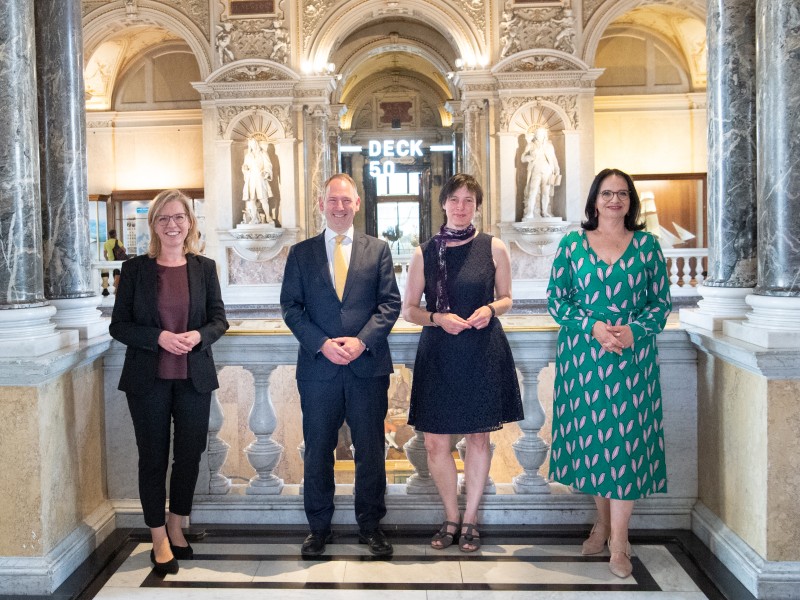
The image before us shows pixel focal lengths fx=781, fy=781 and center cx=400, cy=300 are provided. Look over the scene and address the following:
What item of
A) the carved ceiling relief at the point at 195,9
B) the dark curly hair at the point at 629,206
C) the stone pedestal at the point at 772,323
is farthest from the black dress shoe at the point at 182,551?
the carved ceiling relief at the point at 195,9

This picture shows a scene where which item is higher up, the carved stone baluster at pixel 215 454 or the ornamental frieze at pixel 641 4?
the ornamental frieze at pixel 641 4

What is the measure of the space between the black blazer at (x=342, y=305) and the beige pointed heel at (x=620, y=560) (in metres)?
1.22

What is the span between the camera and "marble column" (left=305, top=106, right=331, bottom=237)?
12.9m

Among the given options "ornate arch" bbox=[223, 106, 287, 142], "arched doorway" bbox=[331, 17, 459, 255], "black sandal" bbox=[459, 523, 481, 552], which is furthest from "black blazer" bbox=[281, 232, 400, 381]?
"arched doorway" bbox=[331, 17, 459, 255]

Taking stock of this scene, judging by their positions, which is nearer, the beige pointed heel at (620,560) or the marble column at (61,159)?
the beige pointed heel at (620,560)

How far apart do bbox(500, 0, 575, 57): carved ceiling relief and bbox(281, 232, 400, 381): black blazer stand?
985 cm

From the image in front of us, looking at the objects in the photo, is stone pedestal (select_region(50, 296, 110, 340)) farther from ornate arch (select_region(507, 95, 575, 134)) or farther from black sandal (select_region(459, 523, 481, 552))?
ornate arch (select_region(507, 95, 575, 134))

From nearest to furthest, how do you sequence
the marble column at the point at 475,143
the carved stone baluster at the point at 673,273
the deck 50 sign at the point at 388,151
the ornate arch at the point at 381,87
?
1. the carved stone baluster at the point at 673,273
2. the marble column at the point at 475,143
3. the deck 50 sign at the point at 388,151
4. the ornate arch at the point at 381,87

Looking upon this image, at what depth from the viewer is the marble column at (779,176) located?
10.5 feet

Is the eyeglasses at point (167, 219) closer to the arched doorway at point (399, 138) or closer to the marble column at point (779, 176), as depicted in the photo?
the marble column at point (779, 176)

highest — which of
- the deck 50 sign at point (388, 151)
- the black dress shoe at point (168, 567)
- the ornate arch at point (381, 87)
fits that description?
the ornate arch at point (381, 87)

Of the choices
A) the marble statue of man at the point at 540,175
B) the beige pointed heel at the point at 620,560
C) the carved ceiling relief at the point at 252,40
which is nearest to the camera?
the beige pointed heel at the point at 620,560

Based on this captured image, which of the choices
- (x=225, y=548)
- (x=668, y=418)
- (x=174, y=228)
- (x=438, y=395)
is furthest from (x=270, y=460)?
(x=668, y=418)

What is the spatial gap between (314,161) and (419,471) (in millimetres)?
9719
